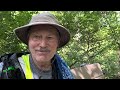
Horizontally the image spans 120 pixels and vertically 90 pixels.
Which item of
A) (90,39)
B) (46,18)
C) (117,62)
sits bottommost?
(117,62)

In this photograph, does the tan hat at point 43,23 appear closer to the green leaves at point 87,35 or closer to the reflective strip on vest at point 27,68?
the reflective strip on vest at point 27,68

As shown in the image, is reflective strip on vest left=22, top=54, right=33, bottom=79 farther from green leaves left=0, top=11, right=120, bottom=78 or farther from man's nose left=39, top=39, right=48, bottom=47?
green leaves left=0, top=11, right=120, bottom=78

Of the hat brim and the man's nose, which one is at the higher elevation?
the hat brim

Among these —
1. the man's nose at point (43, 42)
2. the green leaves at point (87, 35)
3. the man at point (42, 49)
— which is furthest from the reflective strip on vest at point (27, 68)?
the green leaves at point (87, 35)

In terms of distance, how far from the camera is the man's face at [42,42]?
138cm

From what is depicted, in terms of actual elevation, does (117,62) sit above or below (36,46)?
below

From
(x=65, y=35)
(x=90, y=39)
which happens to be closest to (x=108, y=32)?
(x=90, y=39)

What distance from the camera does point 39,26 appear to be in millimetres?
1389

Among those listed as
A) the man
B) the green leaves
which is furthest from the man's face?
the green leaves

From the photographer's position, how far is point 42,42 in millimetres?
1386

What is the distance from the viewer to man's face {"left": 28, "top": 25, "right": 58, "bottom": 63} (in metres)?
1.38

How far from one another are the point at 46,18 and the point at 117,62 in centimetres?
366
